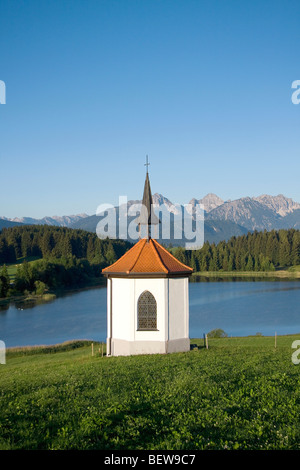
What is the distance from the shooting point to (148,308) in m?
19.8

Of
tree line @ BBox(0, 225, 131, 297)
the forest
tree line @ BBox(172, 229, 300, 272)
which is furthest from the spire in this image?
tree line @ BBox(172, 229, 300, 272)

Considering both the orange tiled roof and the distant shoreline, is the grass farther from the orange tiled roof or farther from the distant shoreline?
the distant shoreline

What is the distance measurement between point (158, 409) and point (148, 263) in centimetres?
1159

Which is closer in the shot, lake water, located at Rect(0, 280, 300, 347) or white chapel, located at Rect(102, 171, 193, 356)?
white chapel, located at Rect(102, 171, 193, 356)

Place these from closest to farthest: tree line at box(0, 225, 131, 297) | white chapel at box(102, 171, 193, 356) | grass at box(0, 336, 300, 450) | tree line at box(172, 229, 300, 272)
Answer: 1. grass at box(0, 336, 300, 450)
2. white chapel at box(102, 171, 193, 356)
3. tree line at box(0, 225, 131, 297)
4. tree line at box(172, 229, 300, 272)

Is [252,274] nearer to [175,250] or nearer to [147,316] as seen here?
[175,250]

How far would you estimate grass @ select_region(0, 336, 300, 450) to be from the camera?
722 cm

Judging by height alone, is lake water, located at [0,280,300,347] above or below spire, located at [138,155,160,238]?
below

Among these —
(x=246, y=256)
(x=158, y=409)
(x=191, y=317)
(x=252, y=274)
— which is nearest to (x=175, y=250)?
(x=246, y=256)

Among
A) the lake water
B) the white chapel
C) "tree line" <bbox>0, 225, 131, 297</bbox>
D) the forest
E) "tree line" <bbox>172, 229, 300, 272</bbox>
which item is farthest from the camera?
"tree line" <bbox>172, 229, 300, 272</bbox>

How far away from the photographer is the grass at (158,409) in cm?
722

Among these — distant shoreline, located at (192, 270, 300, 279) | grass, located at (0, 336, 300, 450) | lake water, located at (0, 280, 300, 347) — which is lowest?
lake water, located at (0, 280, 300, 347)
